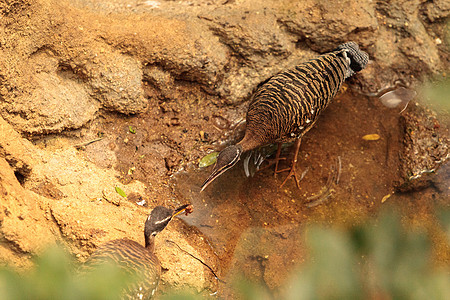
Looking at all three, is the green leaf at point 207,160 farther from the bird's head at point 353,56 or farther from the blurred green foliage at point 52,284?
the blurred green foliage at point 52,284

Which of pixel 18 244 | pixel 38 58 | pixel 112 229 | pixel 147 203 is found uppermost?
pixel 38 58

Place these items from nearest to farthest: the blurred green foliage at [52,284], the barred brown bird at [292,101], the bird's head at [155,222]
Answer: the blurred green foliage at [52,284] < the bird's head at [155,222] < the barred brown bird at [292,101]

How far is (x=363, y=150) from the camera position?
4.97m

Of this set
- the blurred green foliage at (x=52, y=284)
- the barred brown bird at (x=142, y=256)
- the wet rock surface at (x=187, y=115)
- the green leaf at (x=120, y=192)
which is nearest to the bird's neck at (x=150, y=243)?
the barred brown bird at (x=142, y=256)

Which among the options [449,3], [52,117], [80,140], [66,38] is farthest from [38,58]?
[449,3]

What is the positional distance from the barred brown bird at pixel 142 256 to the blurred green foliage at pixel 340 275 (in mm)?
1314

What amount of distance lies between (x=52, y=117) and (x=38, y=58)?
23.7 inches

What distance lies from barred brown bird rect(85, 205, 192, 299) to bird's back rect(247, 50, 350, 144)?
125 centimetres

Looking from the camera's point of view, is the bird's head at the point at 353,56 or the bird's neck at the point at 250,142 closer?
the bird's neck at the point at 250,142

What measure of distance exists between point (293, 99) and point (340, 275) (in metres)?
3.44

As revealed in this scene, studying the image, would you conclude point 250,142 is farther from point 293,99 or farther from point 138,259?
point 138,259

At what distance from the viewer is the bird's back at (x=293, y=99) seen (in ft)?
14.7

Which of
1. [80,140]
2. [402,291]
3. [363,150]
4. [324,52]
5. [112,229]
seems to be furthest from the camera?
[324,52]

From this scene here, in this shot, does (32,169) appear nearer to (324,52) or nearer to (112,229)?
(112,229)
